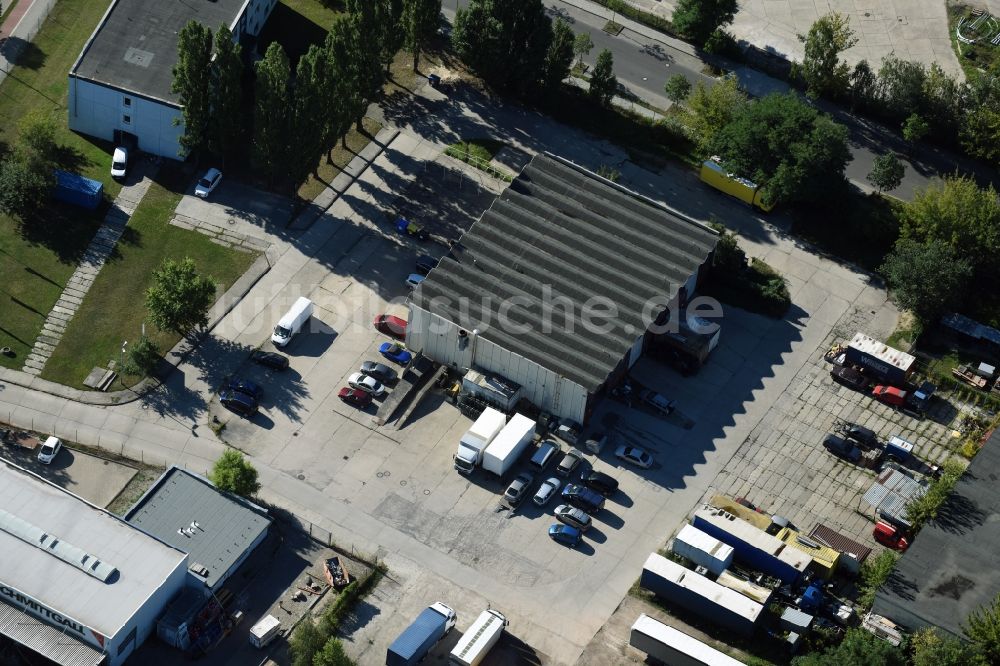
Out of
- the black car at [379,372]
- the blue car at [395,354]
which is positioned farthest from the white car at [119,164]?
the black car at [379,372]

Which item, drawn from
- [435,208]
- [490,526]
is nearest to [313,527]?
[490,526]

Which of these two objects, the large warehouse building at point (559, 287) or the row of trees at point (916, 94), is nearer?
the large warehouse building at point (559, 287)

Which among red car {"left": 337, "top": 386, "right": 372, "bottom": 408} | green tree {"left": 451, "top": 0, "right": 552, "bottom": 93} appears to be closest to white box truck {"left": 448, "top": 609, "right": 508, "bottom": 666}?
red car {"left": 337, "top": 386, "right": 372, "bottom": 408}

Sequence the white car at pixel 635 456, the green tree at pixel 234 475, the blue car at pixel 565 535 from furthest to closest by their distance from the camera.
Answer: the white car at pixel 635 456
the blue car at pixel 565 535
the green tree at pixel 234 475

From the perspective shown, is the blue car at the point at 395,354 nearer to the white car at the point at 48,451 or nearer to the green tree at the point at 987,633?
the white car at the point at 48,451

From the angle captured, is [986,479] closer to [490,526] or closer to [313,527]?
[490,526]

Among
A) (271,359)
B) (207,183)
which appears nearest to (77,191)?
(207,183)

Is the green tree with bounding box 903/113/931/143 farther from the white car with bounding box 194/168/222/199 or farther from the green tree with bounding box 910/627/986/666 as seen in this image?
the white car with bounding box 194/168/222/199
